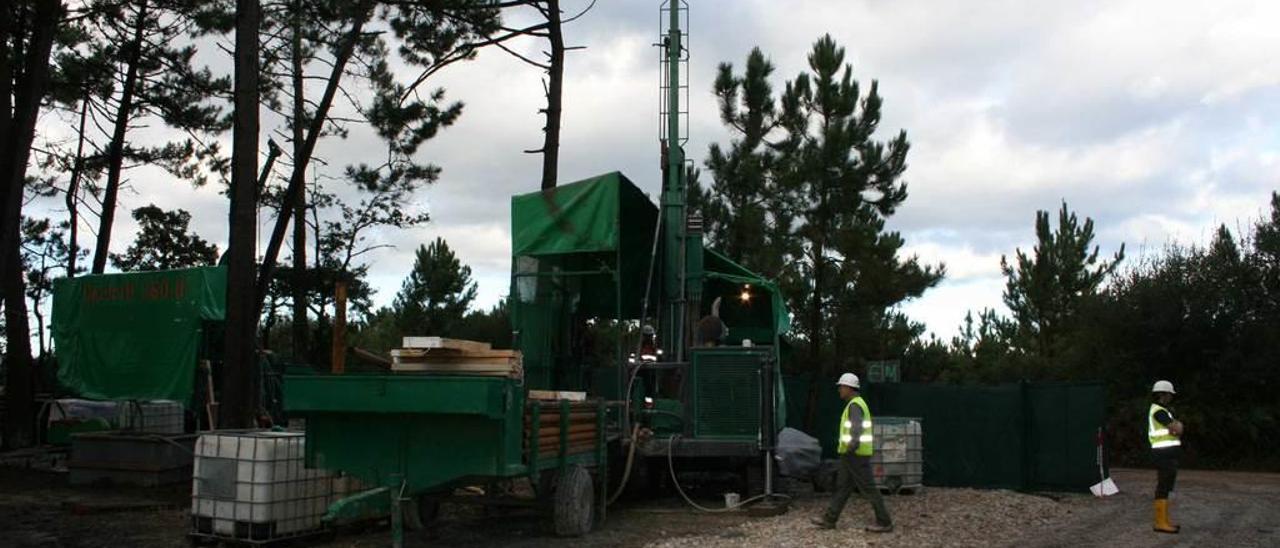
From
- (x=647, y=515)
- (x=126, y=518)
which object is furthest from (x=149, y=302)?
(x=647, y=515)

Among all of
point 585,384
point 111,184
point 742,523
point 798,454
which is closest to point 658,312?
point 585,384

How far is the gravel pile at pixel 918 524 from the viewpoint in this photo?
1119 centimetres

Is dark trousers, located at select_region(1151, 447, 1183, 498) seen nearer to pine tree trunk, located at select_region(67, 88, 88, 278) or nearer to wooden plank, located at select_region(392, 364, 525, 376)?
wooden plank, located at select_region(392, 364, 525, 376)

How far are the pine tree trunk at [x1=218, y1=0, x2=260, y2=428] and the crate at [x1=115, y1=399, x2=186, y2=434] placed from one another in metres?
4.32

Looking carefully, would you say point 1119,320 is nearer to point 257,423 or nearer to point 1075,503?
point 1075,503

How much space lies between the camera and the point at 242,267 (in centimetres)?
1605

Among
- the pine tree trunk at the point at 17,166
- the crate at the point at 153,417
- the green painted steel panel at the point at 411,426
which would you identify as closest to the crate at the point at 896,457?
the green painted steel panel at the point at 411,426

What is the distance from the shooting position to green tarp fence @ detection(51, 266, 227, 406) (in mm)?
18281

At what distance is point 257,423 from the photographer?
1719 cm

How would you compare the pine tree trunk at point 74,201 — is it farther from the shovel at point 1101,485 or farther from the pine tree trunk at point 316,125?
the shovel at point 1101,485

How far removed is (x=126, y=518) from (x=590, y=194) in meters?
6.48

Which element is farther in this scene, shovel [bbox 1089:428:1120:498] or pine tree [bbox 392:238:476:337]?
pine tree [bbox 392:238:476:337]

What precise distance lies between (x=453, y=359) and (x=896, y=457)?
811 centimetres

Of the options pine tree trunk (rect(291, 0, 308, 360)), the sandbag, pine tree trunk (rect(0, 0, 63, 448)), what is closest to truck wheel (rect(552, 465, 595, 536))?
the sandbag
